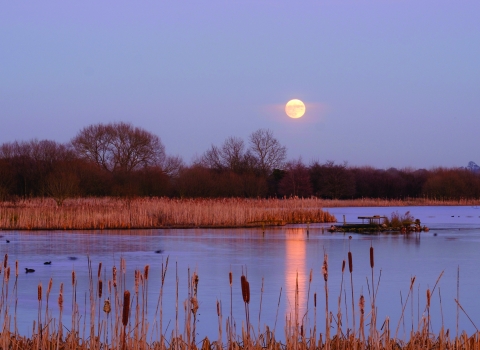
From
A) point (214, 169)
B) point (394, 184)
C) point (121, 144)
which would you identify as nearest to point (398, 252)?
point (121, 144)

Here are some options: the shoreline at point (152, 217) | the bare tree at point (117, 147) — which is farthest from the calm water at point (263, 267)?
the bare tree at point (117, 147)

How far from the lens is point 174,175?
42.6 m

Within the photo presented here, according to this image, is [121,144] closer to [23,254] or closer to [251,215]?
[251,215]

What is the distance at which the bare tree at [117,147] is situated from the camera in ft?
134

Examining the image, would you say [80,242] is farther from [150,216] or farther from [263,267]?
[150,216]

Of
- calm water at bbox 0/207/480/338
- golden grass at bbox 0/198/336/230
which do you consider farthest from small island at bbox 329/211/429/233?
golden grass at bbox 0/198/336/230

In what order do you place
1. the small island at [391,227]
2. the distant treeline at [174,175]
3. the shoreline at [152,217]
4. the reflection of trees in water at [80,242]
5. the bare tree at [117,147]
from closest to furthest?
1. the reflection of trees in water at [80,242]
2. the small island at [391,227]
3. the shoreline at [152,217]
4. the distant treeline at [174,175]
5. the bare tree at [117,147]

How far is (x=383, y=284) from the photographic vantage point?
779cm

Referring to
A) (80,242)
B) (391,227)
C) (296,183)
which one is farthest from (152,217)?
(296,183)

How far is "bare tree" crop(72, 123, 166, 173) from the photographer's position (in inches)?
1610

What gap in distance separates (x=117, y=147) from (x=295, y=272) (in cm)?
3373

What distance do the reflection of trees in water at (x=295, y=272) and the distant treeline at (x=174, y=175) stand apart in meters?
13.0

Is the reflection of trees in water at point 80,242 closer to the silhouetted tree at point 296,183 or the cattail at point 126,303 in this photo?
the cattail at point 126,303

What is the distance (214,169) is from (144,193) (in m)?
13.2
